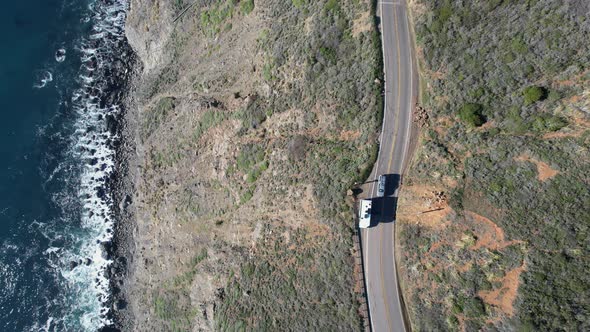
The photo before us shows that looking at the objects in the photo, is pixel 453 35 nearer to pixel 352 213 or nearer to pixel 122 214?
pixel 352 213

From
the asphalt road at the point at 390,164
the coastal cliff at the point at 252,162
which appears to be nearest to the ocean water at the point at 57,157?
the coastal cliff at the point at 252,162

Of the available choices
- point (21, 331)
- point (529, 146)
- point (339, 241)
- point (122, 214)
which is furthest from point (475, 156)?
point (21, 331)

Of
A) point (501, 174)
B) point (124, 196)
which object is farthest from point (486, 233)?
point (124, 196)

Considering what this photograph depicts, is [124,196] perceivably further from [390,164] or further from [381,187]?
[390,164]

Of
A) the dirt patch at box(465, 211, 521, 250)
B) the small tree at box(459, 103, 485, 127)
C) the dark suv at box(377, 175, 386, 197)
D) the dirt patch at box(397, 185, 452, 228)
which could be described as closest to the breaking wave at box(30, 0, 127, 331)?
the dark suv at box(377, 175, 386, 197)

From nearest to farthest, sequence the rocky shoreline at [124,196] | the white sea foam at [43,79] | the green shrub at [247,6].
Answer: the green shrub at [247,6]
the rocky shoreline at [124,196]
the white sea foam at [43,79]

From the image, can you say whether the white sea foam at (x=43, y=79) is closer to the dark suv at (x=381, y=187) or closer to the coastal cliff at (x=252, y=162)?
the coastal cliff at (x=252, y=162)

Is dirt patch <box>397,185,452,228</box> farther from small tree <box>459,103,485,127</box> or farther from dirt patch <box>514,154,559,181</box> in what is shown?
dirt patch <box>514,154,559,181</box>
